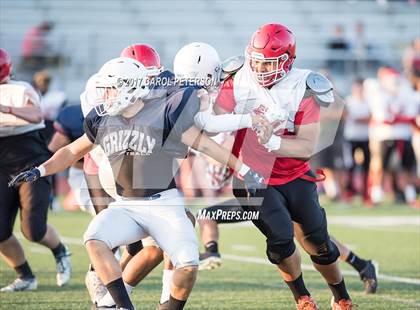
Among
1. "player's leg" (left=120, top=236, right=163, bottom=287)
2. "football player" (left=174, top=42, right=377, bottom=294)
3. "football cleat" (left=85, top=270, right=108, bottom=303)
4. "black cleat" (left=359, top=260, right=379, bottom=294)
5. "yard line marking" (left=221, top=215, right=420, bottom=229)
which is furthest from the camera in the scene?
"yard line marking" (left=221, top=215, right=420, bottom=229)

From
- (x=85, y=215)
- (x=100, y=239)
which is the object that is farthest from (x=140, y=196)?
(x=85, y=215)

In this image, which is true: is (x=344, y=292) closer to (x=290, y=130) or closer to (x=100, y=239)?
(x=290, y=130)

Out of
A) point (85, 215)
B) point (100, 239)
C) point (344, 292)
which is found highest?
point (100, 239)

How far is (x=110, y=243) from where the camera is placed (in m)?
4.71

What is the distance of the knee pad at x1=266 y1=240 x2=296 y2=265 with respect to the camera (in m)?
5.13

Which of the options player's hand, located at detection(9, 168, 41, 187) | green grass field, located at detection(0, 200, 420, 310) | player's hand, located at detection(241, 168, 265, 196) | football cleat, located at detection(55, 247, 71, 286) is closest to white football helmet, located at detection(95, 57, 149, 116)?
player's hand, located at detection(9, 168, 41, 187)

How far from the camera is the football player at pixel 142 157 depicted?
4.76 meters

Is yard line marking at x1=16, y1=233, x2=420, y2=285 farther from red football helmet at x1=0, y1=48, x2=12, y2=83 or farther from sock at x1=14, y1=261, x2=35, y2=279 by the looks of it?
red football helmet at x1=0, y1=48, x2=12, y2=83

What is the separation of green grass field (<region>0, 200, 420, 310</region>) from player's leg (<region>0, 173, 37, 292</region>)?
140mm

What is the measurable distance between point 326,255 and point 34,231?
2.45 m

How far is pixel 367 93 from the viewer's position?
14.2m

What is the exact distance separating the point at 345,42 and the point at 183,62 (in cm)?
1171

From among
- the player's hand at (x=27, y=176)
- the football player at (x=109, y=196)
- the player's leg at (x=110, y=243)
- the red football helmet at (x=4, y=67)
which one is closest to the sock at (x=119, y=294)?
the player's leg at (x=110, y=243)

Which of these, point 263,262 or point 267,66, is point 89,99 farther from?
point 263,262
